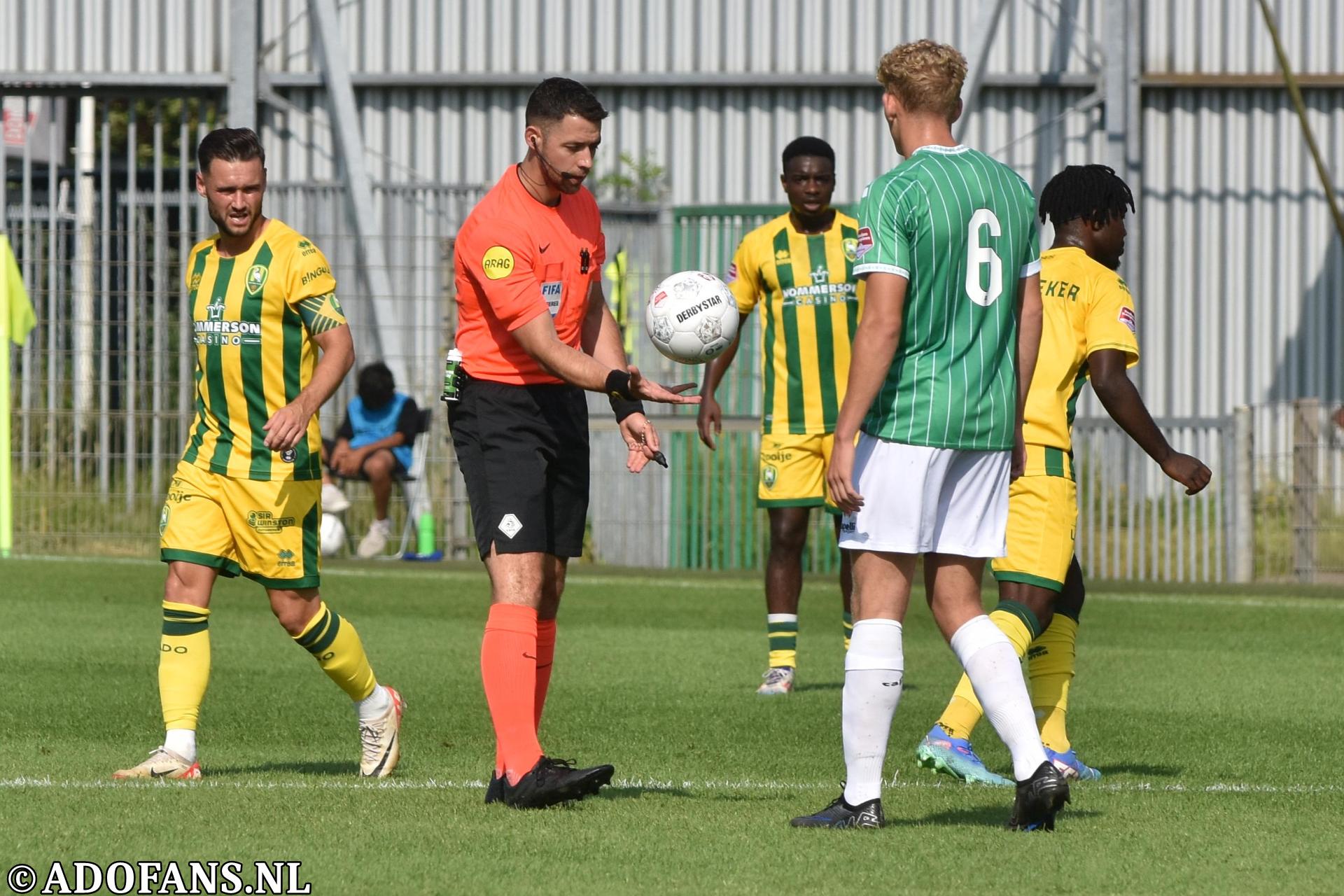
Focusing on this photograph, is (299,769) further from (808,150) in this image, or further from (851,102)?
(851,102)

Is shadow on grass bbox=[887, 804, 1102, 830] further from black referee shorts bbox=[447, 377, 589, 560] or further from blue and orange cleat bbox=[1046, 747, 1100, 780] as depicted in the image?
black referee shorts bbox=[447, 377, 589, 560]

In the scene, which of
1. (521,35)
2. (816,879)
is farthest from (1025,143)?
(816,879)

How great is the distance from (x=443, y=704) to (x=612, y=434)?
31.0ft

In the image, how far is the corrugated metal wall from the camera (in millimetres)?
20984

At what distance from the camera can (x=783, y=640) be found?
9016mm

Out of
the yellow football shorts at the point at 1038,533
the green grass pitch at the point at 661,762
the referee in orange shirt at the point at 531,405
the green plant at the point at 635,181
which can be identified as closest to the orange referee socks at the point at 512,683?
the referee in orange shirt at the point at 531,405

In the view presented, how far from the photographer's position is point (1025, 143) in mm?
21234

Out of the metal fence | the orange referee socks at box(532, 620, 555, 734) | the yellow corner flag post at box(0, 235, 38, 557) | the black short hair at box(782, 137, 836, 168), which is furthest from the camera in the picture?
the metal fence

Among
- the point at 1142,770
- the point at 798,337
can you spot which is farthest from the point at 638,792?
the point at 798,337

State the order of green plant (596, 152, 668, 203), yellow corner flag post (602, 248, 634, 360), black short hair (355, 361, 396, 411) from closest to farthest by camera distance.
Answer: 1. black short hair (355, 361, 396, 411)
2. yellow corner flag post (602, 248, 634, 360)
3. green plant (596, 152, 668, 203)

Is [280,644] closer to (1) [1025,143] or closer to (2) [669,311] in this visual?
(2) [669,311]

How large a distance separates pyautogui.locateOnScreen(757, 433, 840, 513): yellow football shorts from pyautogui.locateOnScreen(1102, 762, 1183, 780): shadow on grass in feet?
9.39

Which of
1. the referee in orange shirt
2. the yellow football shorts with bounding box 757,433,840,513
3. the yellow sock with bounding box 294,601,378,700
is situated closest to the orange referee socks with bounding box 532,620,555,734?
the referee in orange shirt

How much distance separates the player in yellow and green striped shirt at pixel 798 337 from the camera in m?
9.34
